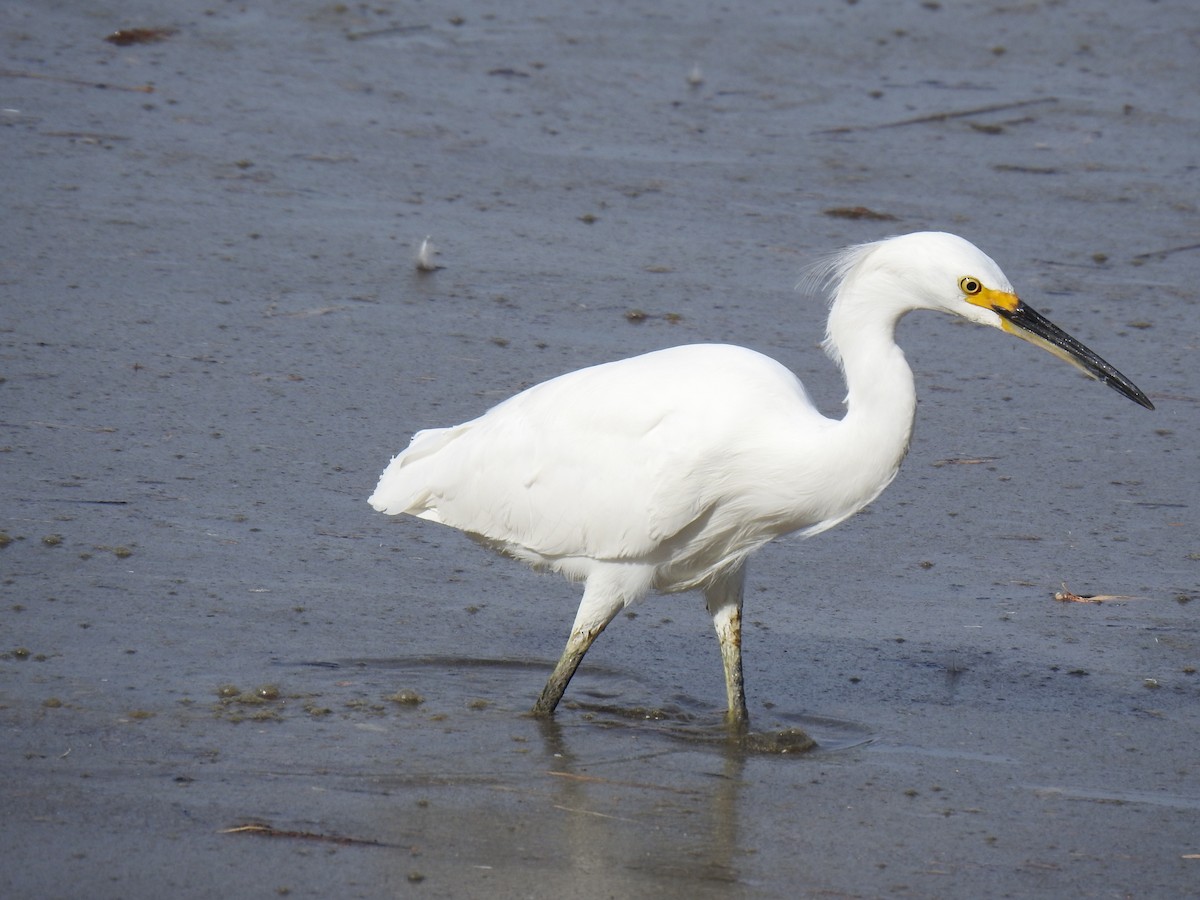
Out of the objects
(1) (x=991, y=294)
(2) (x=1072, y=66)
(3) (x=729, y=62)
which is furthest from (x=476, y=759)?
(2) (x=1072, y=66)

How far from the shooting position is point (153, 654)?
15.3ft

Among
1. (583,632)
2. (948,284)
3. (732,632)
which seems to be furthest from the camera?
(732,632)

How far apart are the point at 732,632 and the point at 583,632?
433 millimetres

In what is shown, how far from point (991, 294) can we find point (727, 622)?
117 centimetres

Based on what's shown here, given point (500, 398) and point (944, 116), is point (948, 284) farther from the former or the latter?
point (944, 116)

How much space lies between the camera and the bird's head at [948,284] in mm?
4230

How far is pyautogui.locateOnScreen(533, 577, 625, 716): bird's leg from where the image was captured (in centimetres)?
455

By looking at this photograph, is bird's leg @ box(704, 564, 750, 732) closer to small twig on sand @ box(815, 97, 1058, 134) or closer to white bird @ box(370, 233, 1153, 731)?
→ white bird @ box(370, 233, 1153, 731)

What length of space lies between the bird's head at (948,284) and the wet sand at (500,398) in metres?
1.16

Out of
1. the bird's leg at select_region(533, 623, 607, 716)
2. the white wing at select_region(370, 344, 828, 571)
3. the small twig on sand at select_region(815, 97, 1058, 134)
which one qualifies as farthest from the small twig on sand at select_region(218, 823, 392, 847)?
the small twig on sand at select_region(815, 97, 1058, 134)

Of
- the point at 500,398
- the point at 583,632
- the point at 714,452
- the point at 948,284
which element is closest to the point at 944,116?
the point at 500,398

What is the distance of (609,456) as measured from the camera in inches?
179

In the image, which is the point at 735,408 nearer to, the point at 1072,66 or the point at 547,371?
the point at 547,371

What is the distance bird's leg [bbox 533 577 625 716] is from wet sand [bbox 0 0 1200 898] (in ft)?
0.38
